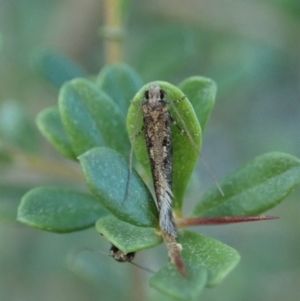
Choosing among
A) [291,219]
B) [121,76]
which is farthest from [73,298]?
[121,76]

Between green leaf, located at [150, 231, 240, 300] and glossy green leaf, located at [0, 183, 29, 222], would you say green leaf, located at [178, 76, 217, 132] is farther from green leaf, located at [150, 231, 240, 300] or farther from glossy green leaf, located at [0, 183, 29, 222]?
glossy green leaf, located at [0, 183, 29, 222]

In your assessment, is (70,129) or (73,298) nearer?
(70,129)

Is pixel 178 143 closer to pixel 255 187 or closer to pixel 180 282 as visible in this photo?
pixel 255 187

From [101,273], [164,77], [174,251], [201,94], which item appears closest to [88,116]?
[201,94]

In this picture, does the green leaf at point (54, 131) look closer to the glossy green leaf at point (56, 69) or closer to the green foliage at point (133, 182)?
the green foliage at point (133, 182)

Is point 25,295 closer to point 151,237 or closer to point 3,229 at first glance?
point 3,229

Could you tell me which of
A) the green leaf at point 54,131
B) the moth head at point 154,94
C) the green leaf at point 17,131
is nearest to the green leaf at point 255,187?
the moth head at point 154,94
